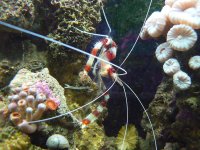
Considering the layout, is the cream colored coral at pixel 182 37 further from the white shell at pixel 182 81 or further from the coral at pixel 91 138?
the coral at pixel 91 138

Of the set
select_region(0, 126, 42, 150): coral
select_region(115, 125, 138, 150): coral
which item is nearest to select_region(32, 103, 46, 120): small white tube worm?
select_region(0, 126, 42, 150): coral

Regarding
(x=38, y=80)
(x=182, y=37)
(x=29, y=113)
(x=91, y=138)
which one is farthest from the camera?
(x=91, y=138)

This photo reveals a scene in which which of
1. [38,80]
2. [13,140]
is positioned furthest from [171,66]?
[13,140]

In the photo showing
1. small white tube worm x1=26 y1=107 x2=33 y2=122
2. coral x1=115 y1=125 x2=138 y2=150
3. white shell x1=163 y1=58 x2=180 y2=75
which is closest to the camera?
small white tube worm x1=26 y1=107 x2=33 y2=122

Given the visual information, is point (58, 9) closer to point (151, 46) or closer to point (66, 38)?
point (66, 38)

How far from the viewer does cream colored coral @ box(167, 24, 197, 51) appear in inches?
136

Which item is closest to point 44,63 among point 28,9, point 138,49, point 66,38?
point 66,38

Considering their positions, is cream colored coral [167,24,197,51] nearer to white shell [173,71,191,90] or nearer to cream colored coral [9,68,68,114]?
white shell [173,71,191,90]

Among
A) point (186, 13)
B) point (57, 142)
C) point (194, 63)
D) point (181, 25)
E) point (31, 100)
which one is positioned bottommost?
point (57, 142)

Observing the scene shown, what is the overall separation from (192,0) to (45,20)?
2367 mm

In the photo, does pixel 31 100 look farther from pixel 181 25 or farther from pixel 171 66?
pixel 181 25

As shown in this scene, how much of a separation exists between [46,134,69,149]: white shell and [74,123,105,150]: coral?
33.4 inches

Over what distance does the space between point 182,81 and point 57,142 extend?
1.82 metres

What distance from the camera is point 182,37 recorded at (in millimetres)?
3549
